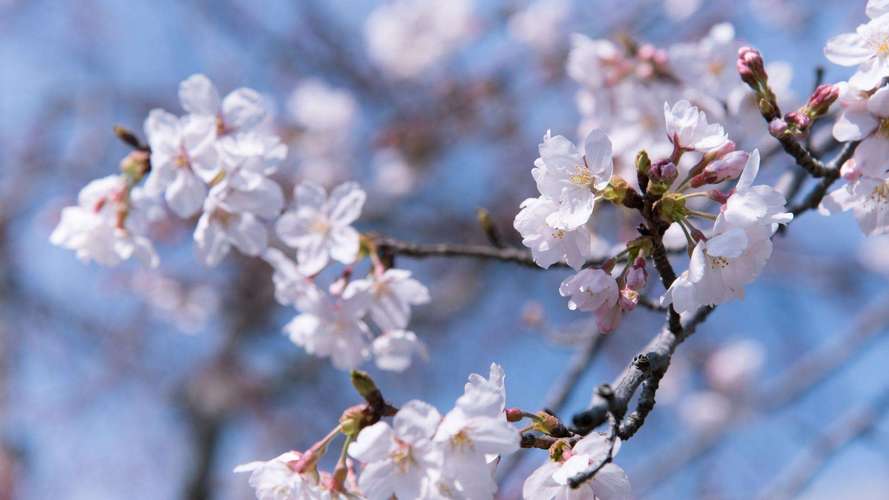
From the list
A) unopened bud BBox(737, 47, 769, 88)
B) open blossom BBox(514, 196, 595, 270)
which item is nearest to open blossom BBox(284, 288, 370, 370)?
open blossom BBox(514, 196, 595, 270)

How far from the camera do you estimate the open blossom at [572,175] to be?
1105mm

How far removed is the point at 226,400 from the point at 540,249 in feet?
19.2

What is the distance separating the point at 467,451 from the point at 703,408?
550 centimetres

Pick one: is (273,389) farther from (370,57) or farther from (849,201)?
(849,201)

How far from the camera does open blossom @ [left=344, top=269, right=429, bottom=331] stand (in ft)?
5.36

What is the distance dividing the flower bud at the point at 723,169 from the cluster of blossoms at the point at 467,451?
0.41 m

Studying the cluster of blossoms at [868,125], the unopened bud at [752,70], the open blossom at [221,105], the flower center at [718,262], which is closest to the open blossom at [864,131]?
the cluster of blossoms at [868,125]

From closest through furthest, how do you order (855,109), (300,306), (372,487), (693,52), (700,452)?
(372,487) → (855,109) → (300,306) → (693,52) → (700,452)

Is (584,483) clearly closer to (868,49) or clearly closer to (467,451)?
(467,451)

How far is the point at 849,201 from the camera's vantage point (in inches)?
47.1

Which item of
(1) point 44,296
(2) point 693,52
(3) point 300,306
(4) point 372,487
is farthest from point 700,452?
(1) point 44,296

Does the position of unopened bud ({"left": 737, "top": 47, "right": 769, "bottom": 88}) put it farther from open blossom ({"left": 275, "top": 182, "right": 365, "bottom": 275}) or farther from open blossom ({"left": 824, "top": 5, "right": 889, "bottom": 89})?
open blossom ({"left": 275, "top": 182, "right": 365, "bottom": 275})

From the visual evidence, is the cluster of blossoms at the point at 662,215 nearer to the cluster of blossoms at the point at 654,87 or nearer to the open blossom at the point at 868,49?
the open blossom at the point at 868,49

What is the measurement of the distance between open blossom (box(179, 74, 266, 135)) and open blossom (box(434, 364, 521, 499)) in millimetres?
873
